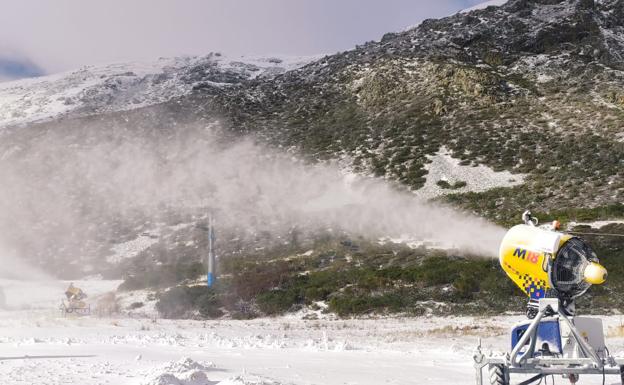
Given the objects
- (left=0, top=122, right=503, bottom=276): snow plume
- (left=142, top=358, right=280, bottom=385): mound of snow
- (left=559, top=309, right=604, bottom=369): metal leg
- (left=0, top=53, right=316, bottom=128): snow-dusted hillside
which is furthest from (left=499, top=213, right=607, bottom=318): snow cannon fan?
(left=0, top=53, right=316, bottom=128): snow-dusted hillside

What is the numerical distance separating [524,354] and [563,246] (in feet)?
4.72

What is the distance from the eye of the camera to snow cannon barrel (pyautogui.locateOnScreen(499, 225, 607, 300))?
6652 millimetres

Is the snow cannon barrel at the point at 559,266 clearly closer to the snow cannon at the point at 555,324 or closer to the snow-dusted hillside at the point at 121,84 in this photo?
the snow cannon at the point at 555,324

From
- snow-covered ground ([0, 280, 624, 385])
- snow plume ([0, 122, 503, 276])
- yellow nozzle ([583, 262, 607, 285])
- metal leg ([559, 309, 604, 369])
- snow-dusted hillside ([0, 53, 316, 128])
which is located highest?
snow-dusted hillside ([0, 53, 316, 128])

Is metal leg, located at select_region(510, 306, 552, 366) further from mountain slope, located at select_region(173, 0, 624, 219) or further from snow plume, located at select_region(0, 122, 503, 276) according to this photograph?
mountain slope, located at select_region(173, 0, 624, 219)

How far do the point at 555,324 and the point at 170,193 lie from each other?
5528 cm

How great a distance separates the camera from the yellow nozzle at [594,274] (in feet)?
21.4

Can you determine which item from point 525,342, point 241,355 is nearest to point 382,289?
point 241,355

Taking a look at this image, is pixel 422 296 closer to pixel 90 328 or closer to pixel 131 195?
pixel 90 328

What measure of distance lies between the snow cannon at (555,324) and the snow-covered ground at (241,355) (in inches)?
102

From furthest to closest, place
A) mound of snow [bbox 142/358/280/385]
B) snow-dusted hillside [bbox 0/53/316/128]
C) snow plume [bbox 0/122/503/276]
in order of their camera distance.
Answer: snow-dusted hillside [bbox 0/53/316/128]
snow plume [bbox 0/122/503/276]
mound of snow [bbox 142/358/280/385]

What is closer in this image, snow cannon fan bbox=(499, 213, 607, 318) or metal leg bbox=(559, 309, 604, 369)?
metal leg bbox=(559, 309, 604, 369)

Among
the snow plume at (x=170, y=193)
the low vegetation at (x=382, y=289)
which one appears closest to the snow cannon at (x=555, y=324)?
the low vegetation at (x=382, y=289)

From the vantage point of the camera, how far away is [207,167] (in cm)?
6316
